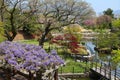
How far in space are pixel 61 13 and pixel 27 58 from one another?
3131 cm

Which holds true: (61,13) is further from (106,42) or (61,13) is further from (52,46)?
(106,42)

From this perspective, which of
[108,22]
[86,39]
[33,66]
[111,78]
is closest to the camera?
[33,66]

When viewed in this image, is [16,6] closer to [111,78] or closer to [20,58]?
[111,78]

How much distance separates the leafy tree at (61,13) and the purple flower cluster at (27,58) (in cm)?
2933

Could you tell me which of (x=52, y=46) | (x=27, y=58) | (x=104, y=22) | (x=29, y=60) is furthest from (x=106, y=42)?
(x=104, y=22)

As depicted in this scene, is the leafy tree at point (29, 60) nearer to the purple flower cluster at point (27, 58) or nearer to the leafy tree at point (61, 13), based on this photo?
the purple flower cluster at point (27, 58)

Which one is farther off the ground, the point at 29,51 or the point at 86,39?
the point at 29,51

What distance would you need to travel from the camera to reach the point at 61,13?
50.0m

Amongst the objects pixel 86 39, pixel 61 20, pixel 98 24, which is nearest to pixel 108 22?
pixel 98 24

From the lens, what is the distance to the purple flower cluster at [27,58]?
18766 mm

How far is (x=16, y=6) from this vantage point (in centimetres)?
4800

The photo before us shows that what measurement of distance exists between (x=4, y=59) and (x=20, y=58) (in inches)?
33.1

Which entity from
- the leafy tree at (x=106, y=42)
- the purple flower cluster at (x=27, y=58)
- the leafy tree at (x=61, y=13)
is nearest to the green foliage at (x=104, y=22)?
the leafy tree at (x=106, y=42)

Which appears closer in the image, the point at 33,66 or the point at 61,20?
the point at 33,66
